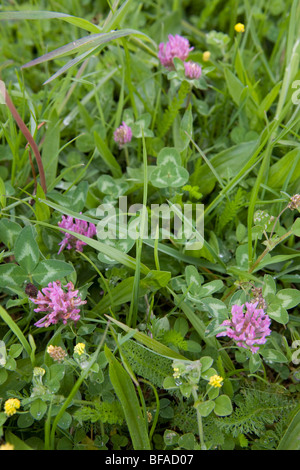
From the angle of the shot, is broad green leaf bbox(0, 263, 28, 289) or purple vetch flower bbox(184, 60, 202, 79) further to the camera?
purple vetch flower bbox(184, 60, 202, 79)

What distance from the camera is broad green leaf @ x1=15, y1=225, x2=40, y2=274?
1.33m

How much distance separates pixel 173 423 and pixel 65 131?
4.14 ft

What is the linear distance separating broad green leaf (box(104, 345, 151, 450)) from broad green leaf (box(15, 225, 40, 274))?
0.36 meters

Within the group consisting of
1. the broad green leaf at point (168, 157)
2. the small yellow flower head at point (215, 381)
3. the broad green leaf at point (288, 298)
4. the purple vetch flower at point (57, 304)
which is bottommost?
the small yellow flower head at point (215, 381)

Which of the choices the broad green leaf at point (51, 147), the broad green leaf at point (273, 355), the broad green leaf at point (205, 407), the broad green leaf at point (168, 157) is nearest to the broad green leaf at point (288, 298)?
the broad green leaf at point (273, 355)

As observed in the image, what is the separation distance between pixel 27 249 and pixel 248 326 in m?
0.71

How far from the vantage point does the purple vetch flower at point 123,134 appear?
1685 millimetres

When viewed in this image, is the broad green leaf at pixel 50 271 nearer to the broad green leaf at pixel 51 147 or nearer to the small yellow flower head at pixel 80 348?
the small yellow flower head at pixel 80 348

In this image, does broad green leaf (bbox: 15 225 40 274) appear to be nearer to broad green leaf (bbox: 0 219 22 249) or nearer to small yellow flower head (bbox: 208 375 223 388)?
broad green leaf (bbox: 0 219 22 249)

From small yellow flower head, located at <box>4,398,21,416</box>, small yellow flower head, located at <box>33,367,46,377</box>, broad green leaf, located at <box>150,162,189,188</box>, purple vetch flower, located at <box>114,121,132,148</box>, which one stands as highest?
purple vetch flower, located at <box>114,121,132,148</box>

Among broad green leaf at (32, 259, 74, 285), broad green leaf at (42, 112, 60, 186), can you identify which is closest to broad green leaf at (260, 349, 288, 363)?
broad green leaf at (32, 259, 74, 285)

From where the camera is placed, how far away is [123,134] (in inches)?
66.5

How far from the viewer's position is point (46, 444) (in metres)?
1.18
